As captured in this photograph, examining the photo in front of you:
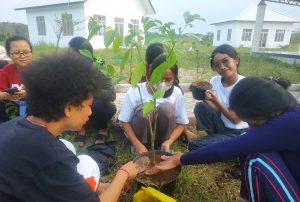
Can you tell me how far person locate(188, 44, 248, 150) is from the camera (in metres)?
2.30

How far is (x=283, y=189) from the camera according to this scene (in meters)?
1.21

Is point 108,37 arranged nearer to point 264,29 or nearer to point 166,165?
point 166,165

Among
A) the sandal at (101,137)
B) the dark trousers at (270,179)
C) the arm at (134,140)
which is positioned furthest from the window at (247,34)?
the dark trousers at (270,179)

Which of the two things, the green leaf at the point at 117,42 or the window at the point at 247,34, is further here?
the window at the point at 247,34

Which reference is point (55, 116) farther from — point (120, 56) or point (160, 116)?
point (160, 116)

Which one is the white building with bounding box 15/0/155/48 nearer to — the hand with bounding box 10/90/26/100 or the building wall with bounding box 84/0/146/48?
the building wall with bounding box 84/0/146/48

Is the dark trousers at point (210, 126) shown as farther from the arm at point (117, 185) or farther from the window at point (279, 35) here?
the window at point (279, 35)

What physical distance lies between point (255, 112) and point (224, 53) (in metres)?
1.11

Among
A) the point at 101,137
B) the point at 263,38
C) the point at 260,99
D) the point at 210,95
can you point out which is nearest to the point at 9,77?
the point at 101,137

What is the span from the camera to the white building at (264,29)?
25.3 metres

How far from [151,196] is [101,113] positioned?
1.32 metres

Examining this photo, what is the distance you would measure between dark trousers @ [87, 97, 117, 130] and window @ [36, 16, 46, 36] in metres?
15.3

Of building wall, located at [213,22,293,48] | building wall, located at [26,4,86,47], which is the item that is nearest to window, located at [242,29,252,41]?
building wall, located at [213,22,293,48]

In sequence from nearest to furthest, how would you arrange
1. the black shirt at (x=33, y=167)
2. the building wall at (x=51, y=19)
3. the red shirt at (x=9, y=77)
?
the black shirt at (x=33, y=167) < the red shirt at (x=9, y=77) < the building wall at (x=51, y=19)
